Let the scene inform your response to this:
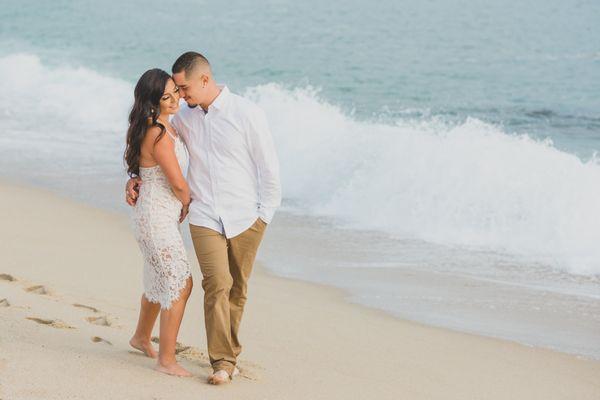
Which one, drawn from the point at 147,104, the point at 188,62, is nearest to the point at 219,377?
the point at 147,104

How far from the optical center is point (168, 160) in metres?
5.01

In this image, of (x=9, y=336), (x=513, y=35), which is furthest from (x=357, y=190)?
(x=513, y=35)

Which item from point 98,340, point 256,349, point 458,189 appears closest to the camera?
point 98,340

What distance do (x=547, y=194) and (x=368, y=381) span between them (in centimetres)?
624

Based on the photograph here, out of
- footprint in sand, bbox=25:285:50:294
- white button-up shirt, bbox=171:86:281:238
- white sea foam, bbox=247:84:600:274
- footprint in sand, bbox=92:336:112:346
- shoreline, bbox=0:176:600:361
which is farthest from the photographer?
white sea foam, bbox=247:84:600:274

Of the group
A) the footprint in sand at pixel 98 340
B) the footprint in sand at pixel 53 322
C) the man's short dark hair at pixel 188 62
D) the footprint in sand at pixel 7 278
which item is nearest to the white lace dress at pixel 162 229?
the man's short dark hair at pixel 188 62

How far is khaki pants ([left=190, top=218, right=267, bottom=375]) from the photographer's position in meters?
5.06

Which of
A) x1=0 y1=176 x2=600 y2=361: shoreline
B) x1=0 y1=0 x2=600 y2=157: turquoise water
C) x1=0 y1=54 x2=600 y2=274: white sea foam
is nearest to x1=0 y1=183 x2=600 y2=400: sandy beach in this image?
x1=0 y1=176 x2=600 y2=361: shoreline

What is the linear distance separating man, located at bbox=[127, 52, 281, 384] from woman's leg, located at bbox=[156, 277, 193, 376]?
0.15 meters

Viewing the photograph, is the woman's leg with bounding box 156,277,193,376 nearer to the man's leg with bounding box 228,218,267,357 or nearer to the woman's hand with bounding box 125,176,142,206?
the man's leg with bounding box 228,218,267,357

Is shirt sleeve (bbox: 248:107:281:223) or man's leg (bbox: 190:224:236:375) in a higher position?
shirt sleeve (bbox: 248:107:281:223)

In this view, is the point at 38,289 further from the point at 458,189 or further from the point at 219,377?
the point at 458,189

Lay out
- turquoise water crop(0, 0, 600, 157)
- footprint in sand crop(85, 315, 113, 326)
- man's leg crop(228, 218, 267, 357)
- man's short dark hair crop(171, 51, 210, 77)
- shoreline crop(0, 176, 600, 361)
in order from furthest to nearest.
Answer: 1. turquoise water crop(0, 0, 600, 157)
2. shoreline crop(0, 176, 600, 361)
3. footprint in sand crop(85, 315, 113, 326)
4. man's leg crop(228, 218, 267, 357)
5. man's short dark hair crop(171, 51, 210, 77)

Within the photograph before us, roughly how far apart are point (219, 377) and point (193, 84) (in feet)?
5.00
